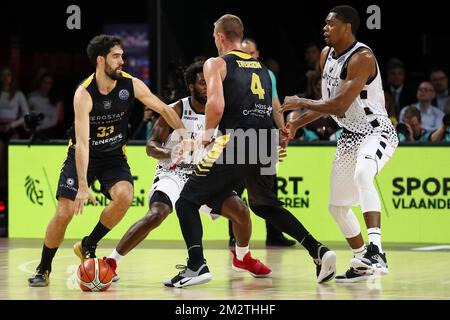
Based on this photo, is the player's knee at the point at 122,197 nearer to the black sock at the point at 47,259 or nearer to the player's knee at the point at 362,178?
the black sock at the point at 47,259

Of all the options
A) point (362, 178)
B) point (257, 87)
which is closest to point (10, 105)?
point (257, 87)

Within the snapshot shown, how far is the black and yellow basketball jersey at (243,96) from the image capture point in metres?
8.66

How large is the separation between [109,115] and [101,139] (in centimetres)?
23

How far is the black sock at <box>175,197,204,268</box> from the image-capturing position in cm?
859

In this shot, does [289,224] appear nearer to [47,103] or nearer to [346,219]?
[346,219]

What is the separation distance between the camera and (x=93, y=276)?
8.42 meters

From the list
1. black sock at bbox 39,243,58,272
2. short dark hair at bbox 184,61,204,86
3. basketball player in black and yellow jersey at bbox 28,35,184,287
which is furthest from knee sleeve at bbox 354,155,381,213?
black sock at bbox 39,243,58,272

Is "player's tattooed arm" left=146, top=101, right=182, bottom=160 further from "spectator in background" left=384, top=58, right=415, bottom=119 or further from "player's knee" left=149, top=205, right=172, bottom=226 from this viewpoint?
"spectator in background" left=384, top=58, right=415, bottom=119

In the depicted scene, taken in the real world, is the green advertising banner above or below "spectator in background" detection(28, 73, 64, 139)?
below

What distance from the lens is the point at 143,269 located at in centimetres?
1006

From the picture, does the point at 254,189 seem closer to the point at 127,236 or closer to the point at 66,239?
the point at 127,236

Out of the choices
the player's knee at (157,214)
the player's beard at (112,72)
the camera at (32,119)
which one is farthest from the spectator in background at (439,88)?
the player's beard at (112,72)

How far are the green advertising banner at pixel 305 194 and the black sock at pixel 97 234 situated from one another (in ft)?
12.3

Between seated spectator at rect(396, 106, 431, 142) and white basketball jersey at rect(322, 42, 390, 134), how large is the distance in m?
4.08
